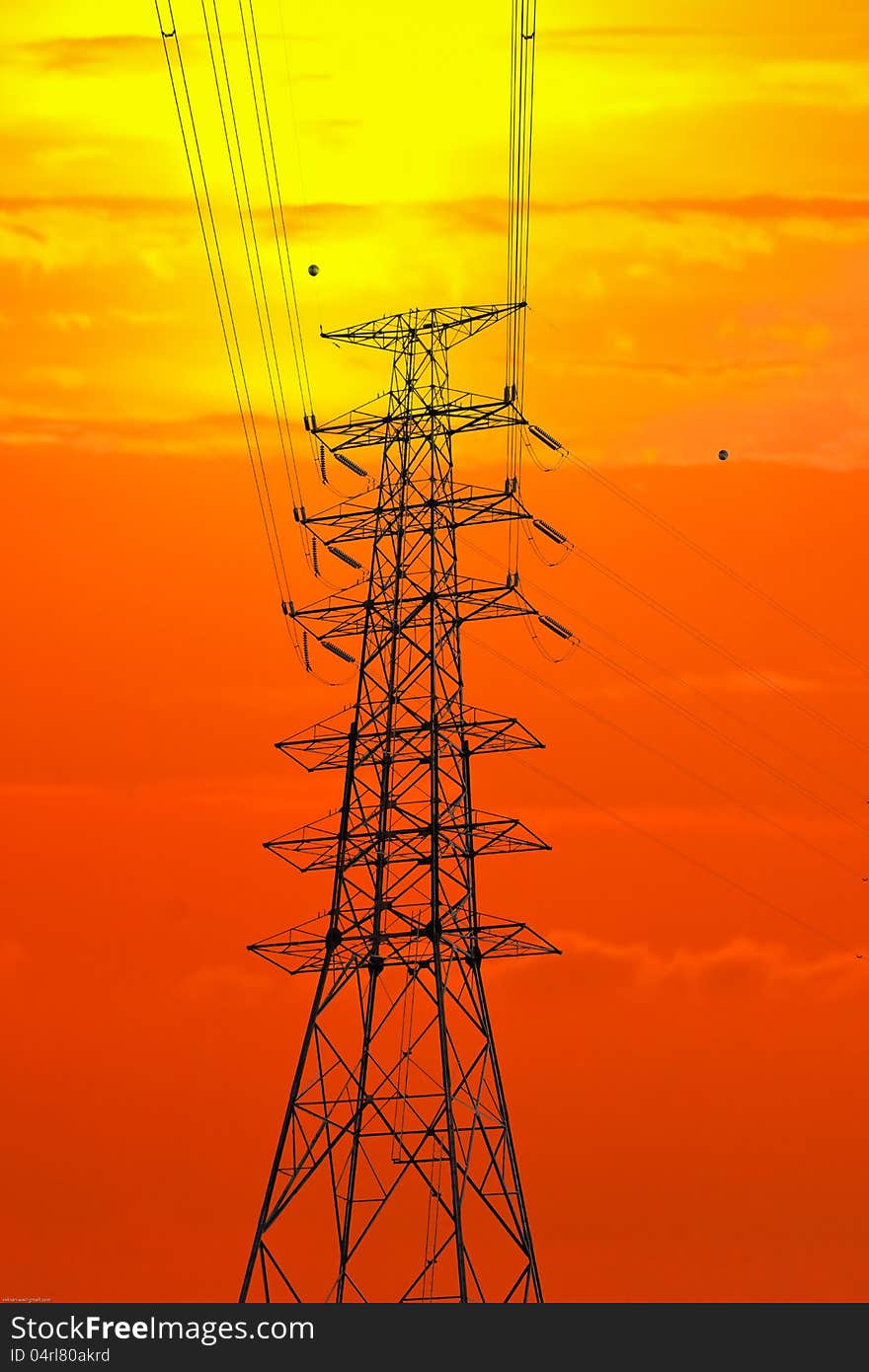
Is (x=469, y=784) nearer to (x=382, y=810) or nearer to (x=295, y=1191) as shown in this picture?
(x=382, y=810)

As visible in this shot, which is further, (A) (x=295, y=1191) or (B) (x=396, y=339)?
(B) (x=396, y=339)

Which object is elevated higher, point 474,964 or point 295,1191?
point 474,964

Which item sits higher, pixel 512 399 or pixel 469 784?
pixel 512 399

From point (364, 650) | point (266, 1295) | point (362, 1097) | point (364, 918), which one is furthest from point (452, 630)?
point (266, 1295)

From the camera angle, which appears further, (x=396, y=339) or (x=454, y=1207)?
(x=396, y=339)

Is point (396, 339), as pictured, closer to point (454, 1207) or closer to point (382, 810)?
point (382, 810)

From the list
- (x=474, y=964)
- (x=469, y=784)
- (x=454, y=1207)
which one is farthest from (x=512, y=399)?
(x=454, y=1207)

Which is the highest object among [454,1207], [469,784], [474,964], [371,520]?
[371,520]

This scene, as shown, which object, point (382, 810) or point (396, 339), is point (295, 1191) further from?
point (396, 339)

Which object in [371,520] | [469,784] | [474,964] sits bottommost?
[474,964]
